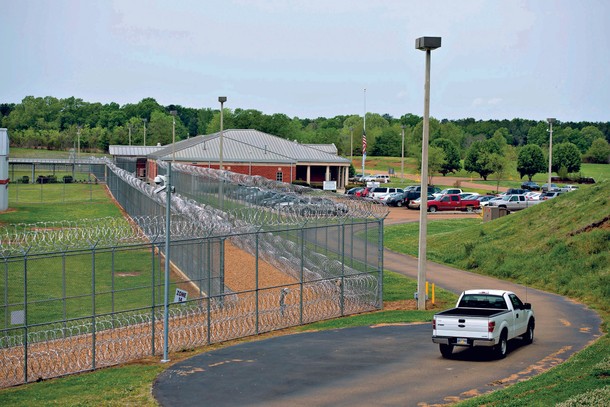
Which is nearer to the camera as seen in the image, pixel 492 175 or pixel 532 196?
pixel 532 196

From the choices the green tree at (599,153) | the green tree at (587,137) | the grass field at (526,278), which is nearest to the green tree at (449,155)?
the green tree at (599,153)

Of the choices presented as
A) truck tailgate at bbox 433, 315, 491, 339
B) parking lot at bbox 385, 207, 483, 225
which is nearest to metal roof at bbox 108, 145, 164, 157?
parking lot at bbox 385, 207, 483, 225

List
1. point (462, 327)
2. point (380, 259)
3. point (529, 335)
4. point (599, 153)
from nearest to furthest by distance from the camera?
1. point (462, 327)
2. point (529, 335)
3. point (380, 259)
4. point (599, 153)

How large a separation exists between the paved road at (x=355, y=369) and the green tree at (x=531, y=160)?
321 ft

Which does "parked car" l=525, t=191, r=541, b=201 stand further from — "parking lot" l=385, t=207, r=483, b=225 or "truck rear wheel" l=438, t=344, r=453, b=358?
"truck rear wheel" l=438, t=344, r=453, b=358

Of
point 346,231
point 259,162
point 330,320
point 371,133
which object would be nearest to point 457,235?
point 346,231

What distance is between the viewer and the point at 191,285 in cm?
2902

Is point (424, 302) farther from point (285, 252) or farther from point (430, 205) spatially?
point (430, 205)

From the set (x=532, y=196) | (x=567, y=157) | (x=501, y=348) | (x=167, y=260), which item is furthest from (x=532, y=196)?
(x=167, y=260)

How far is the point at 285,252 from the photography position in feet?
95.1

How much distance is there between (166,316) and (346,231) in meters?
10.8

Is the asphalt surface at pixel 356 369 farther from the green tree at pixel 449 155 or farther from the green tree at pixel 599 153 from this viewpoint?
the green tree at pixel 599 153

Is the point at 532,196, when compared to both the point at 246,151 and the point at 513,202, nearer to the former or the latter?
the point at 513,202

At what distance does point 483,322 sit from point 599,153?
15201 centimetres
